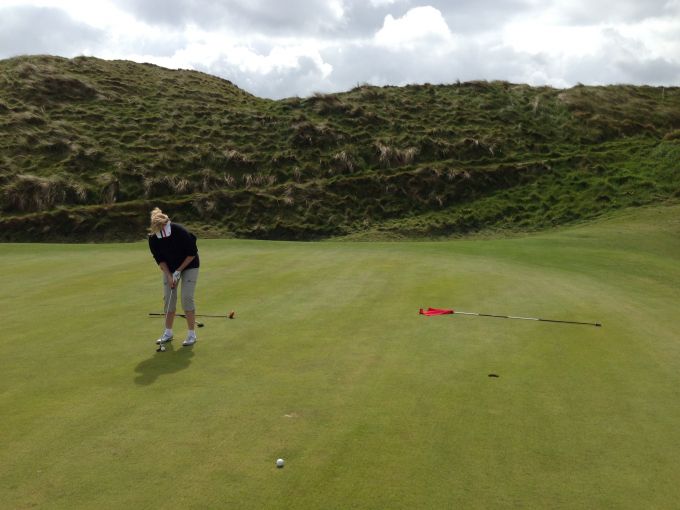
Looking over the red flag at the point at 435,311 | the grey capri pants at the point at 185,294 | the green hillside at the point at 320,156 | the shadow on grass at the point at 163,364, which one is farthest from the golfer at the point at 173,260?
the green hillside at the point at 320,156

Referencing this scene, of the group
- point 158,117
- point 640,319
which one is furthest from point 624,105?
point 640,319

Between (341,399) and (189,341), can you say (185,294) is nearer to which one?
(189,341)

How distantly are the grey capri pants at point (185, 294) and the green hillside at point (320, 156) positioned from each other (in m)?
22.3

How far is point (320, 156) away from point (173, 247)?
30.7 m

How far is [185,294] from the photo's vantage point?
33.1 feet

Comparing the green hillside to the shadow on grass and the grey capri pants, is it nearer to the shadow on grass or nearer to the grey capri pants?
the grey capri pants

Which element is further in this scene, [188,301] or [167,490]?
[188,301]

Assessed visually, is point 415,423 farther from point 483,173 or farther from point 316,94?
point 316,94

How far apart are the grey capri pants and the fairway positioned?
59 cm

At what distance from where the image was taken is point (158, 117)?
144ft

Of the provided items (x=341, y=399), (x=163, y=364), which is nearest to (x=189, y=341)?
(x=163, y=364)

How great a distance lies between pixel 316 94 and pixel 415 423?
4348 centimetres

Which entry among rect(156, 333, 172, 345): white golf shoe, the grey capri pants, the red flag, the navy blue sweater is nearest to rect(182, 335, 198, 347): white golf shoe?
rect(156, 333, 172, 345): white golf shoe

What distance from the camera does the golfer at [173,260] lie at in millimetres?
9781
